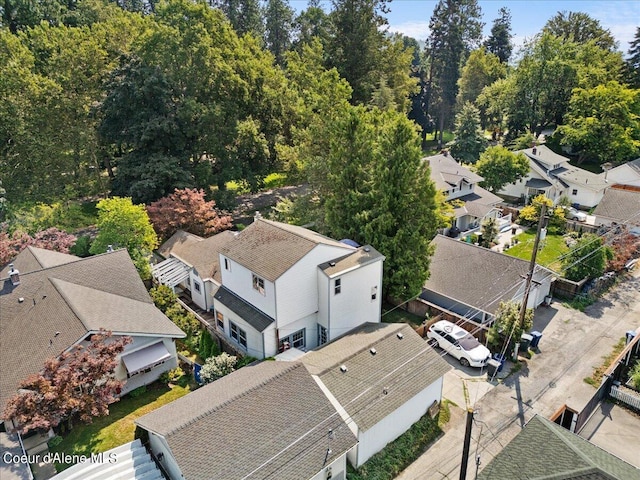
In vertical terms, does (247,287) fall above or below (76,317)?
below

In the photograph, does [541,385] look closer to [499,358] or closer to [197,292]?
[499,358]

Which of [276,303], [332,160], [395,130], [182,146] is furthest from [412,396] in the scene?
[182,146]

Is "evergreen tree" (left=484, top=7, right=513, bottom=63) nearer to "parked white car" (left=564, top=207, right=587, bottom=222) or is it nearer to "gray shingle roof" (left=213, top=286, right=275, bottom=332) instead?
"parked white car" (left=564, top=207, right=587, bottom=222)

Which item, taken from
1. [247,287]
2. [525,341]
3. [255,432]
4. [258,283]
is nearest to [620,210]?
[525,341]

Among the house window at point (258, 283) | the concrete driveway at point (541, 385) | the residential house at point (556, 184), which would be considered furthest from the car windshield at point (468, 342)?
the residential house at point (556, 184)

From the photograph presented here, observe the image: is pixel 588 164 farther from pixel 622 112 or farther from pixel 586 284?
pixel 586 284

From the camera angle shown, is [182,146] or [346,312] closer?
[346,312]

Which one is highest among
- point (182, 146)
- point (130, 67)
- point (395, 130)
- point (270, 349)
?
point (130, 67)

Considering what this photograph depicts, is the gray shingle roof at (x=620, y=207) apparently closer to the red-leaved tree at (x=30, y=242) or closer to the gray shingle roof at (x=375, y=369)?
the gray shingle roof at (x=375, y=369)

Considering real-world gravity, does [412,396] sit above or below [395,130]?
below
